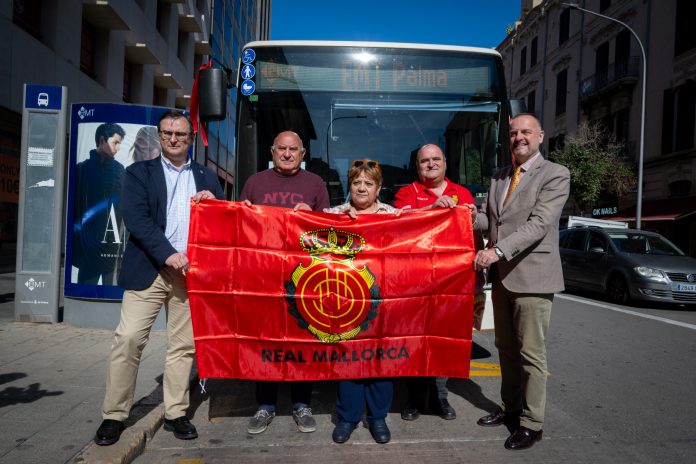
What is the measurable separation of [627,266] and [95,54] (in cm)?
1522

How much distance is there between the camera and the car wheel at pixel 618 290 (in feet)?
37.8

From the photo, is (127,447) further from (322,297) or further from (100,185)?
(100,185)

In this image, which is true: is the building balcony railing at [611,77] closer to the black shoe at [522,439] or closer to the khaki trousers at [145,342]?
the black shoe at [522,439]

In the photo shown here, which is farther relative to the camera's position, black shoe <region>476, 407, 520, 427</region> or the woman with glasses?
black shoe <region>476, 407, 520, 427</region>

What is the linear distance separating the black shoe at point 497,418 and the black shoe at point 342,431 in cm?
99

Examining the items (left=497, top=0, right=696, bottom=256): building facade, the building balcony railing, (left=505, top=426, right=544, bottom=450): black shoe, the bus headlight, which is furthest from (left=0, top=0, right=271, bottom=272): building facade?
the building balcony railing

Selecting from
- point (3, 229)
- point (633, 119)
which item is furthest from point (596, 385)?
point (633, 119)

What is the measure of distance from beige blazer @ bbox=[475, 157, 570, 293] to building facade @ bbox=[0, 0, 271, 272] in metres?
3.25

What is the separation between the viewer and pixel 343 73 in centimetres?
597

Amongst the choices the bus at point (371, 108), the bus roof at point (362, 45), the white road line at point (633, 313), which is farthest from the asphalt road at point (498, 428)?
the bus roof at point (362, 45)

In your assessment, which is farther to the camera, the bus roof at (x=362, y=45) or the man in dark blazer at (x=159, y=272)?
the bus roof at (x=362, y=45)

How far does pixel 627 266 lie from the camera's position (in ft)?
37.3

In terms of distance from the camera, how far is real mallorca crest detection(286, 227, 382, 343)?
374 cm

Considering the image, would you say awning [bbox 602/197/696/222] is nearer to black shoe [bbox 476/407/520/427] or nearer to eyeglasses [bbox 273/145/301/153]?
black shoe [bbox 476/407/520/427]
